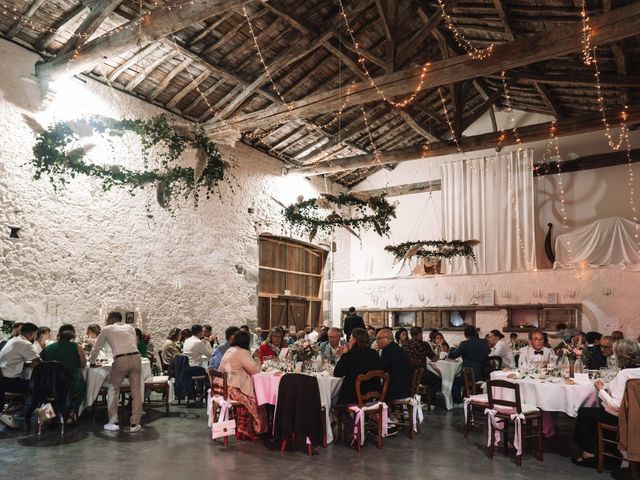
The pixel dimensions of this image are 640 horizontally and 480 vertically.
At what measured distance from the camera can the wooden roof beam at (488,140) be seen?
937 cm

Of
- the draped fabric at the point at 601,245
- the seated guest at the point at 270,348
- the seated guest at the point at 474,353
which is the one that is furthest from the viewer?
A: the draped fabric at the point at 601,245

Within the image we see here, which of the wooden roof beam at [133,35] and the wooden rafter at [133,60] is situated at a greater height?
the wooden rafter at [133,60]

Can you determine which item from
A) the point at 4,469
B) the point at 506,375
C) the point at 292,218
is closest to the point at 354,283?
the point at 292,218

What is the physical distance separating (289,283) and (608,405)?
9.97 m

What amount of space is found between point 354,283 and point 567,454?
991 cm

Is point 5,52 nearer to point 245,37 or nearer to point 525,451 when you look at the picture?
point 245,37

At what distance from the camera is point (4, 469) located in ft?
14.5

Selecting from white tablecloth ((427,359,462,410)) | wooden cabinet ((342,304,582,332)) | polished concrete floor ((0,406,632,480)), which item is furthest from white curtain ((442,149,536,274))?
polished concrete floor ((0,406,632,480))

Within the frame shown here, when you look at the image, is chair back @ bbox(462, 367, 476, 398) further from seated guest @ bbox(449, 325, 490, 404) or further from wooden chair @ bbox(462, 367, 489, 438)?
seated guest @ bbox(449, 325, 490, 404)

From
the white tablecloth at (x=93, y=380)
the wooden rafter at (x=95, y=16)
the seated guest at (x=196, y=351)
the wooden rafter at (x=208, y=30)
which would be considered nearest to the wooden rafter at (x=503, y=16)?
the wooden rafter at (x=208, y=30)

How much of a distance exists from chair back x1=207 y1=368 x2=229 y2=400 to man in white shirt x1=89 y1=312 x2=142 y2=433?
994mm

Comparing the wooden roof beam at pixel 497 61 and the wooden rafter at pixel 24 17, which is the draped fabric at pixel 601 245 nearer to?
the wooden roof beam at pixel 497 61

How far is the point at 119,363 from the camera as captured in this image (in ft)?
19.8

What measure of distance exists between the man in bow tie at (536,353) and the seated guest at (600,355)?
0.63 metres
